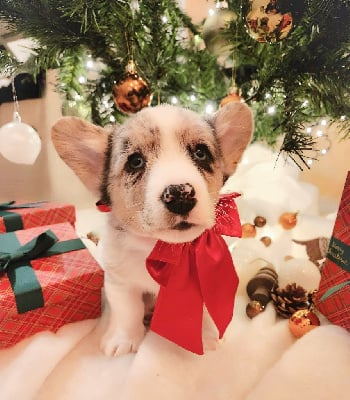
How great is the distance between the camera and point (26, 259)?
2.60 feet

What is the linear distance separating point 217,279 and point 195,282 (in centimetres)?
4

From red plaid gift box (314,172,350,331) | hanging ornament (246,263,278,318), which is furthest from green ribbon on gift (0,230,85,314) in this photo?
red plaid gift box (314,172,350,331)

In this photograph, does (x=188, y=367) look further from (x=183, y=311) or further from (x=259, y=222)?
(x=259, y=222)

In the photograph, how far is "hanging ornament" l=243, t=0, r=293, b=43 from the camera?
711 mm

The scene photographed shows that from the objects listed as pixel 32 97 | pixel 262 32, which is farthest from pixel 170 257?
pixel 32 97

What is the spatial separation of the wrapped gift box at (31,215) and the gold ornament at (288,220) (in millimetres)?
625

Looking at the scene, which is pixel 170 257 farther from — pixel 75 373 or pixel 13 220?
pixel 13 220

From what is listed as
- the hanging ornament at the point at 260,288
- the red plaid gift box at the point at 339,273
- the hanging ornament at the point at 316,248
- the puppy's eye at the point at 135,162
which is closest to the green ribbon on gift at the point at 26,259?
the puppy's eye at the point at 135,162

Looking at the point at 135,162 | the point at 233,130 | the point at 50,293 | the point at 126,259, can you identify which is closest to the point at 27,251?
the point at 50,293

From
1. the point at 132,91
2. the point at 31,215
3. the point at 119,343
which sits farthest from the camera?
the point at 31,215

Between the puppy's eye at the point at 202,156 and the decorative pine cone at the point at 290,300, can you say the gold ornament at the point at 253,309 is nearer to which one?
the decorative pine cone at the point at 290,300

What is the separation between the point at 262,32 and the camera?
731 mm

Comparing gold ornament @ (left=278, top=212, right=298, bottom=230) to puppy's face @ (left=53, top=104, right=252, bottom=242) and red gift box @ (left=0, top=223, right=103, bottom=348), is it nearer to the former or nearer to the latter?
puppy's face @ (left=53, top=104, right=252, bottom=242)

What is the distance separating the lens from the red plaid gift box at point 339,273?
70 cm
